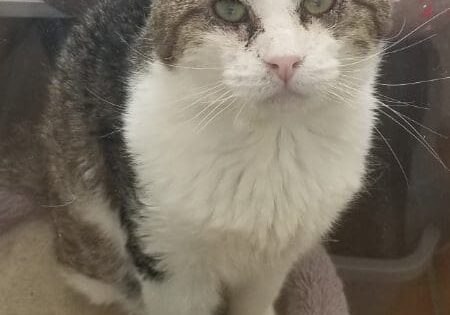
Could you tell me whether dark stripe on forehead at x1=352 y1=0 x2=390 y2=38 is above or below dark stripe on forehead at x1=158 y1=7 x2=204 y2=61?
above

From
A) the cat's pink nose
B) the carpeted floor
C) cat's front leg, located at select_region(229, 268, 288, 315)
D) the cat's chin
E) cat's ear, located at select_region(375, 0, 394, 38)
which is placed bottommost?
the carpeted floor

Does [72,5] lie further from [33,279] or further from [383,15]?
[383,15]

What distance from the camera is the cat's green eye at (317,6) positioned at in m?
0.81

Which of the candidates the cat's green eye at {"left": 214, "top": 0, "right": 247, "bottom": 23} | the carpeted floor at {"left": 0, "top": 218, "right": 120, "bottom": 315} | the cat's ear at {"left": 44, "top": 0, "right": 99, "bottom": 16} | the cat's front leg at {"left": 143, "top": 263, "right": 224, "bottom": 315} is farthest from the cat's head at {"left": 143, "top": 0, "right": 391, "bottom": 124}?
the carpeted floor at {"left": 0, "top": 218, "right": 120, "bottom": 315}

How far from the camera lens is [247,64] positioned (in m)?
0.77

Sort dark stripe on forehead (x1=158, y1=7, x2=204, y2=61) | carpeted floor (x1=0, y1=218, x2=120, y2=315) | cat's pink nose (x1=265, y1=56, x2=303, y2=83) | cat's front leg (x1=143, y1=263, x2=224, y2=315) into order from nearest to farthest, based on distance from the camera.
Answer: cat's pink nose (x1=265, y1=56, x2=303, y2=83) → dark stripe on forehead (x1=158, y1=7, x2=204, y2=61) → cat's front leg (x1=143, y1=263, x2=224, y2=315) → carpeted floor (x1=0, y1=218, x2=120, y2=315)

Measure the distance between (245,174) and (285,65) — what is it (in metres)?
0.24

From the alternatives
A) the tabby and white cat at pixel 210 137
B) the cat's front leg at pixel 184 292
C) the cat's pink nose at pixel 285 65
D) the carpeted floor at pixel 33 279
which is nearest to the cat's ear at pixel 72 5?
the tabby and white cat at pixel 210 137

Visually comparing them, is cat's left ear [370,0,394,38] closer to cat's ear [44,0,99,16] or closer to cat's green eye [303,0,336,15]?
cat's green eye [303,0,336,15]

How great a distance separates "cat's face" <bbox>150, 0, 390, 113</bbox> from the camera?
0.77 m

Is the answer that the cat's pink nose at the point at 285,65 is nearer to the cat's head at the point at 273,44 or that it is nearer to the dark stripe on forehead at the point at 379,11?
the cat's head at the point at 273,44

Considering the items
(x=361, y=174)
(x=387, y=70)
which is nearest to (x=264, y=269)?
(x=361, y=174)

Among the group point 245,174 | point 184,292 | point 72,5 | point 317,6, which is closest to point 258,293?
point 184,292

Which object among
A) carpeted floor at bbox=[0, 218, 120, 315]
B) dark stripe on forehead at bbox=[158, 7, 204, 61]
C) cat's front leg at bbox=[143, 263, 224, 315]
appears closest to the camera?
dark stripe on forehead at bbox=[158, 7, 204, 61]
